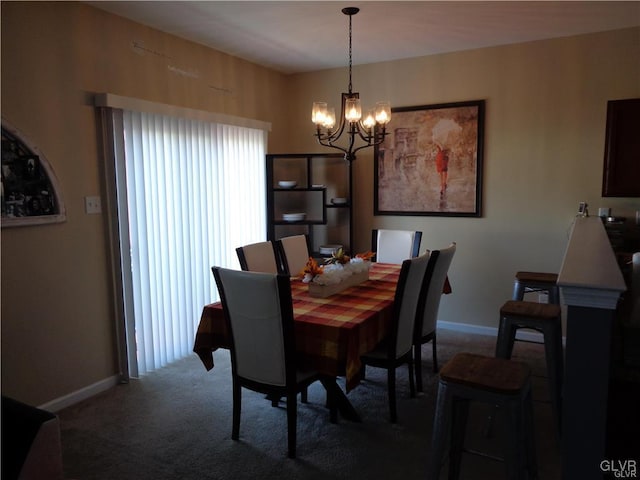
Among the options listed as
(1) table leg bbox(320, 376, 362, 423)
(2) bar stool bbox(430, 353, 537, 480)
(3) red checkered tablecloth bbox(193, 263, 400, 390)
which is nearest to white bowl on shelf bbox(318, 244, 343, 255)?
(3) red checkered tablecloth bbox(193, 263, 400, 390)

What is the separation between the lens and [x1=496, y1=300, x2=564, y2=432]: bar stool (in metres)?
2.30

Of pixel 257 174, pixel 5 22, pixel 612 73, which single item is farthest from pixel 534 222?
pixel 5 22

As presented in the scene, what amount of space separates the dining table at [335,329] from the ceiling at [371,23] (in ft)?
6.05

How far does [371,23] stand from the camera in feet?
11.2

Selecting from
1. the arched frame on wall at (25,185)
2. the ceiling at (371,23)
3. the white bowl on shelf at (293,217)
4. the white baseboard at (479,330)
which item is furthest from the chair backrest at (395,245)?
the arched frame on wall at (25,185)

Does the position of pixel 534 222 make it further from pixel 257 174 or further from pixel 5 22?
pixel 5 22

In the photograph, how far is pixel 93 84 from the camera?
118 inches

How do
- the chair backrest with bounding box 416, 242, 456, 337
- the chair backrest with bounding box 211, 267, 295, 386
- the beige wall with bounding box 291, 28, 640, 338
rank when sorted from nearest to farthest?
the chair backrest with bounding box 211, 267, 295, 386 → the chair backrest with bounding box 416, 242, 456, 337 → the beige wall with bounding box 291, 28, 640, 338

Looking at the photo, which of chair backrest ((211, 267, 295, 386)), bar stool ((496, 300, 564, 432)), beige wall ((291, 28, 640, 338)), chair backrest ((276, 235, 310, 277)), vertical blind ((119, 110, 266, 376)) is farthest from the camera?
beige wall ((291, 28, 640, 338))

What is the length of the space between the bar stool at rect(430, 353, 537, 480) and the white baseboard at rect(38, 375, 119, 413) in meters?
2.32

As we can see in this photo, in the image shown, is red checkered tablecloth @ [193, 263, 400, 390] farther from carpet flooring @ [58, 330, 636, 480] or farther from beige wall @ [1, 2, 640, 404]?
beige wall @ [1, 2, 640, 404]

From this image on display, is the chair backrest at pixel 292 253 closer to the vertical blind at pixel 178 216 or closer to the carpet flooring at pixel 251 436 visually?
the vertical blind at pixel 178 216

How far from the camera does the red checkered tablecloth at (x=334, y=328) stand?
223 centimetres

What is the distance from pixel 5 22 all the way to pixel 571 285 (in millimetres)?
3009
